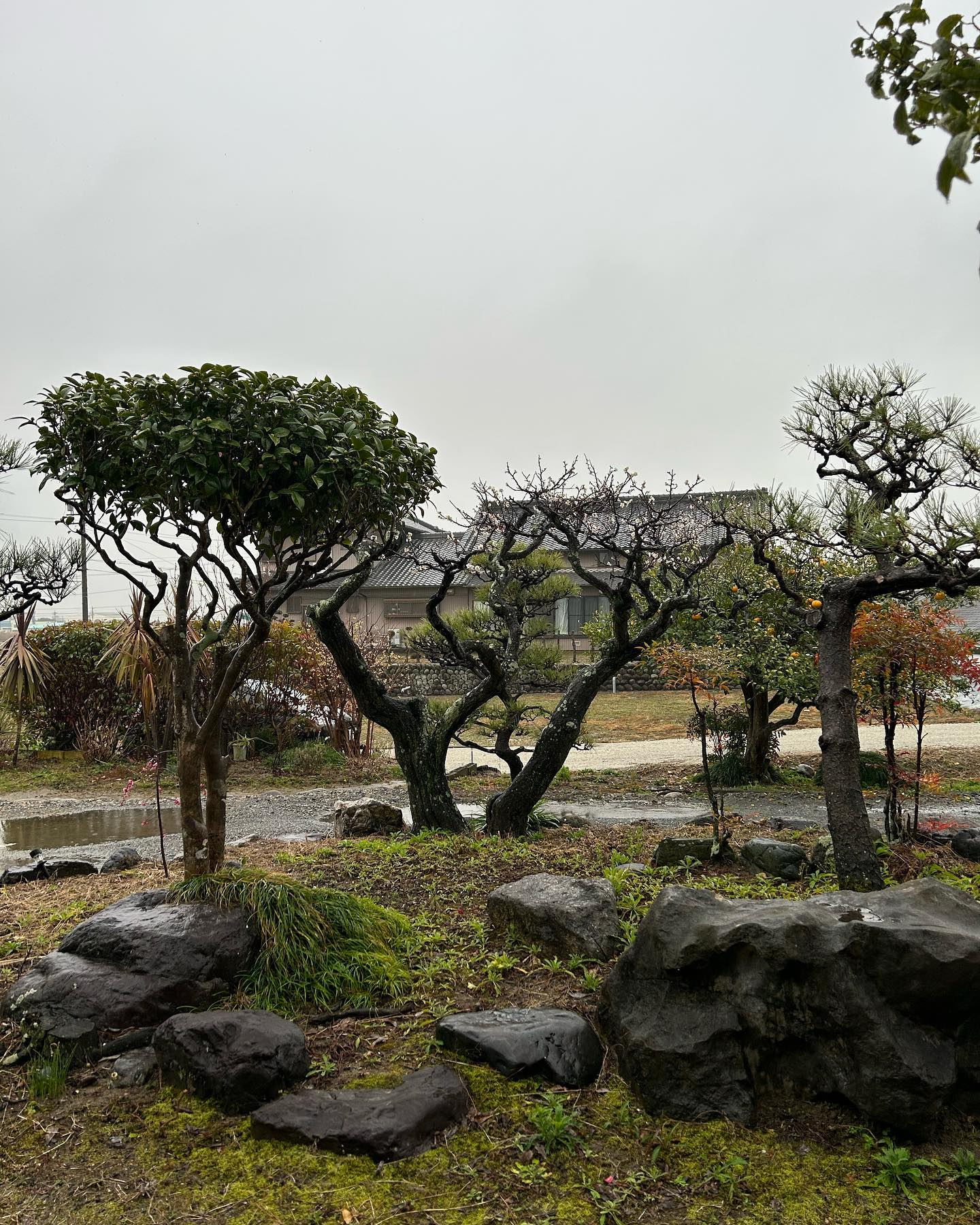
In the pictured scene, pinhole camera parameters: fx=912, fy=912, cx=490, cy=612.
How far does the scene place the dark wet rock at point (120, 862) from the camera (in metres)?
6.85

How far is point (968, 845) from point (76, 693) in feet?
41.0

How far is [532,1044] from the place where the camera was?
3.44 meters

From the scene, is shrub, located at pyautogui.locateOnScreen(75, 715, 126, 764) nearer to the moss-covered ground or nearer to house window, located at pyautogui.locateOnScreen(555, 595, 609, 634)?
the moss-covered ground

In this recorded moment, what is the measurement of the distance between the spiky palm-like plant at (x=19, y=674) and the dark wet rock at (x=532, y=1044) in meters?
12.1

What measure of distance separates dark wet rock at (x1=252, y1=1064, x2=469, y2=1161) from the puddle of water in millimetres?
6266

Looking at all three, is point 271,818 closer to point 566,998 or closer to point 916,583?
point 566,998

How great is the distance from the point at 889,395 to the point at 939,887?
4.15 metres

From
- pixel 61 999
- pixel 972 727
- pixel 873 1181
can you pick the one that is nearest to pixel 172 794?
pixel 61 999

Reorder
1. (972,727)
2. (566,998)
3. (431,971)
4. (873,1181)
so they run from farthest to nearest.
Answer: (972,727)
(431,971)
(566,998)
(873,1181)

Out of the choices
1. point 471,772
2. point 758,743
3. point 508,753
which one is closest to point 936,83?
point 508,753

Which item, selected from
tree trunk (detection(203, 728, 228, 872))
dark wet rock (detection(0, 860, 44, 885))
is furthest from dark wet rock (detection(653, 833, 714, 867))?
dark wet rock (detection(0, 860, 44, 885))

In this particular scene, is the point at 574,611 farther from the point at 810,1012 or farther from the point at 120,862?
the point at 810,1012

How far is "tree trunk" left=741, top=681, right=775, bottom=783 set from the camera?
11320 mm

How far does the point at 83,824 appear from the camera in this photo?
32.1 feet
